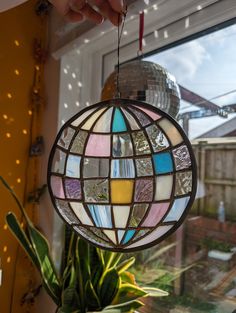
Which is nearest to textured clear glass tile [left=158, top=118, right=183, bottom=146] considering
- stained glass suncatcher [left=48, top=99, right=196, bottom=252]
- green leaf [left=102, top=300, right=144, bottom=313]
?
stained glass suncatcher [left=48, top=99, right=196, bottom=252]

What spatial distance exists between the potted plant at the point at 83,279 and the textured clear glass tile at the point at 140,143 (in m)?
0.55

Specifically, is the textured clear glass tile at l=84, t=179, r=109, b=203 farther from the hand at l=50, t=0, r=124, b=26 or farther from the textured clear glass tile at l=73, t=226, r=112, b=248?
the hand at l=50, t=0, r=124, b=26

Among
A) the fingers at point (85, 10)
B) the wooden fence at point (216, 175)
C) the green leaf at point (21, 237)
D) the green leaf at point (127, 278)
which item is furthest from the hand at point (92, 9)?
the green leaf at point (127, 278)

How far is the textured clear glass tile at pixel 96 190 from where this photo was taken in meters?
0.54

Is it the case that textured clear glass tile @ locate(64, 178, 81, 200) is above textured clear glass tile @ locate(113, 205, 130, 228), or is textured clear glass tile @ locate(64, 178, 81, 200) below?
above

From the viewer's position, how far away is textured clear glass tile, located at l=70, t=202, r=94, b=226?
540mm

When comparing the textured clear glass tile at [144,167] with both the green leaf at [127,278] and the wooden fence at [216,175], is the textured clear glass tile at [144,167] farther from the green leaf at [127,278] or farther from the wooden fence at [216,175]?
the green leaf at [127,278]

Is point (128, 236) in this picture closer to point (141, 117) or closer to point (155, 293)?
point (141, 117)

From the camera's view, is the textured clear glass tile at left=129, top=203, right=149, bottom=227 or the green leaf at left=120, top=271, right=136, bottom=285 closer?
the textured clear glass tile at left=129, top=203, right=149, bottom=227

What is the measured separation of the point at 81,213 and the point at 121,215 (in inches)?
2.6

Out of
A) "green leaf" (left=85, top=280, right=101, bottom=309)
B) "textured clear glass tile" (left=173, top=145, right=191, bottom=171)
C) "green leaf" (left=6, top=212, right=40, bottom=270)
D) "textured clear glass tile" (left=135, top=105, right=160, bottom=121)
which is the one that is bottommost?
"green leaf" (left=85, top=280, right=101, bottom=309)

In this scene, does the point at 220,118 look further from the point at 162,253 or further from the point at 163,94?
the point at 162,253

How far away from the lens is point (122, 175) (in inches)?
21.1

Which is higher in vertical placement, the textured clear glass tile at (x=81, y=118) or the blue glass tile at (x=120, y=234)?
the textured clear glass tile at (x=81, y=118)
